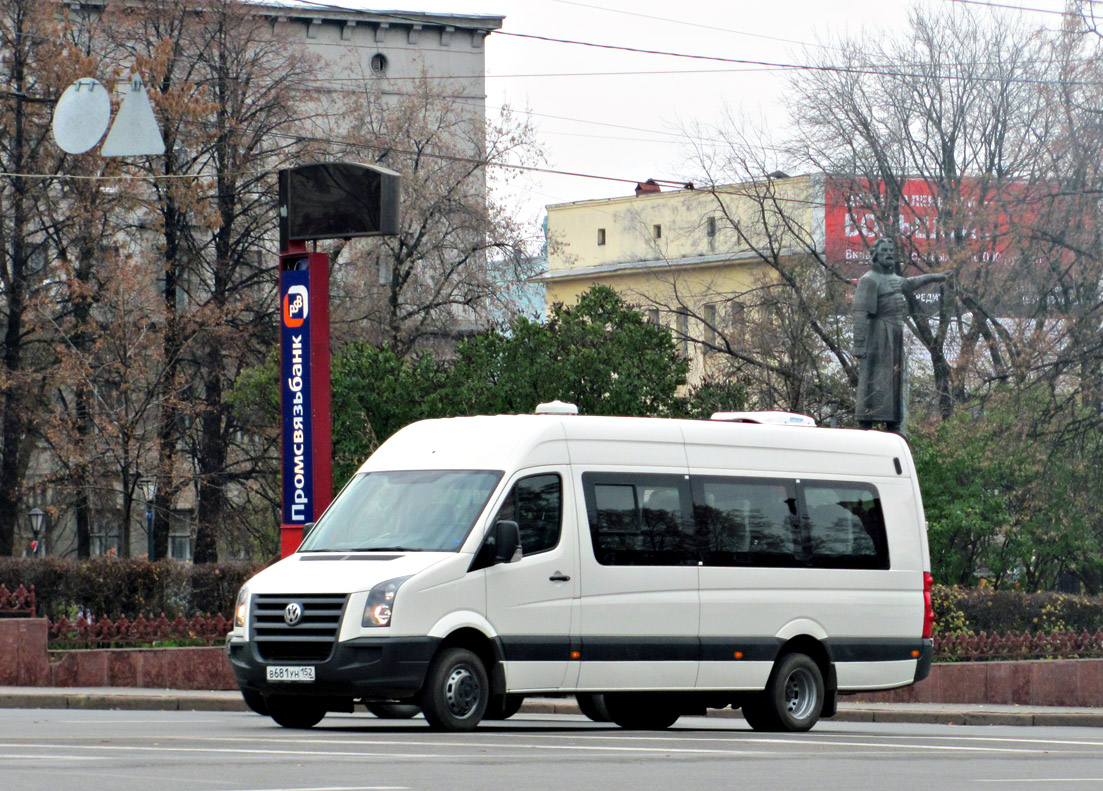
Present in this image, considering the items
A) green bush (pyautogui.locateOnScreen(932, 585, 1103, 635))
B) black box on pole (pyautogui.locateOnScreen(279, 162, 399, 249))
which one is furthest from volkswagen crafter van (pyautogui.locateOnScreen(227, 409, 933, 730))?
green bush (pyautogui.locateOnScreen(932, 585, 1103, 635))

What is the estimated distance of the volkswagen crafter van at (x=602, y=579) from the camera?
14406mm

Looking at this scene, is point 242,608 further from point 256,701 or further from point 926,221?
point 926,221

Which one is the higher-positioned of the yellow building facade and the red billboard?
the yellow building facade

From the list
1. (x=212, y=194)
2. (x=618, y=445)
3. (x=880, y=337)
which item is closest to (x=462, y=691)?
(x=618, y=445)

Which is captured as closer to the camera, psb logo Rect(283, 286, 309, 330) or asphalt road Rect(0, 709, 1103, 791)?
asphalt road Rect(0, 709, 1103, 791)

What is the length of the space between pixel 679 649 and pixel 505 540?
2182 millimetres

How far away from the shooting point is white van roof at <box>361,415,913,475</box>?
50.6 feet

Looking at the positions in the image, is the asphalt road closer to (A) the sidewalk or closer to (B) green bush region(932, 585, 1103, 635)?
(A) the sidewalk

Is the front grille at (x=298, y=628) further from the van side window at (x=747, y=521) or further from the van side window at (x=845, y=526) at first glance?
the van side window at (x=845, y=526)

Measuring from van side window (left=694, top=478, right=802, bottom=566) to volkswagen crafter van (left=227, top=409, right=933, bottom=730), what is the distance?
0.06 ft

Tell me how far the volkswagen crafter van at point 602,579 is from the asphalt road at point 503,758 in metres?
0.46

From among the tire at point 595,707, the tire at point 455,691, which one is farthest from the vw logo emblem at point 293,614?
the tire at point 595,707

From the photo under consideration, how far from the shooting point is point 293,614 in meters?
14.5

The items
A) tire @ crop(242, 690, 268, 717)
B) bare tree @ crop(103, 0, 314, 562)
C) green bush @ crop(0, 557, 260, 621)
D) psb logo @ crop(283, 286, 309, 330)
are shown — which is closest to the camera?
tire @ crop(242, 690, 268, 717)
